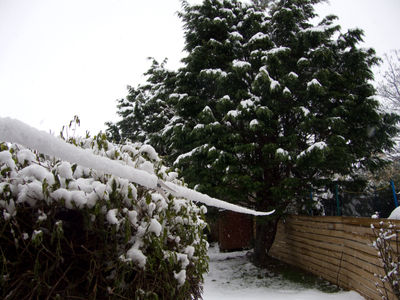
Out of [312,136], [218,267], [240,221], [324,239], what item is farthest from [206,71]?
[240,221]

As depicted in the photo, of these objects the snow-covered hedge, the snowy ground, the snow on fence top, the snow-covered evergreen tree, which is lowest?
the snowy ground

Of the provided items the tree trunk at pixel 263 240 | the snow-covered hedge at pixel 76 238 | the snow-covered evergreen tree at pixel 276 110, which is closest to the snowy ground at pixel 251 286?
the tree trunk at pixel 263 240

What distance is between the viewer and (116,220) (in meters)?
1.34

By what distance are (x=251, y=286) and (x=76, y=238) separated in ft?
19.5

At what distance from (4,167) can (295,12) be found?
7.92 metres

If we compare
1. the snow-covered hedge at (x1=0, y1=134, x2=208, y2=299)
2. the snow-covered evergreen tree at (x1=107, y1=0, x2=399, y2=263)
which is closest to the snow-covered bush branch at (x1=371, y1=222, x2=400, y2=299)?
the snow-covered evergreen tree at (x1=107, y1=0, x2=399, y2=263)

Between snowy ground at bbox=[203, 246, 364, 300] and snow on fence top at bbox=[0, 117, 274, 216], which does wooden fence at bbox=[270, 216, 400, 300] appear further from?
snow on fence top at bbox=[0, 117, 274, 216]

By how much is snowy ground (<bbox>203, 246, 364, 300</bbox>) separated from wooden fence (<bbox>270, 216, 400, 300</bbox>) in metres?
0.44

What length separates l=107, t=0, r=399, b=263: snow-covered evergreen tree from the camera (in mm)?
6750

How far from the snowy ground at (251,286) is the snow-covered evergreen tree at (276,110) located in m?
0.95

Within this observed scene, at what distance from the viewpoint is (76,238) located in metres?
1.34

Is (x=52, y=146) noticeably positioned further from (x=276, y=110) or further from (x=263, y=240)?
(x=263, y=240)

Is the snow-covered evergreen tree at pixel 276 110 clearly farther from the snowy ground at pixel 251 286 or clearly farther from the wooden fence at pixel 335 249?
the snowy ground at pixel 251 286

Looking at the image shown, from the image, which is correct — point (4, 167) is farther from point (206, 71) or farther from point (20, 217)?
point (206, 71)
